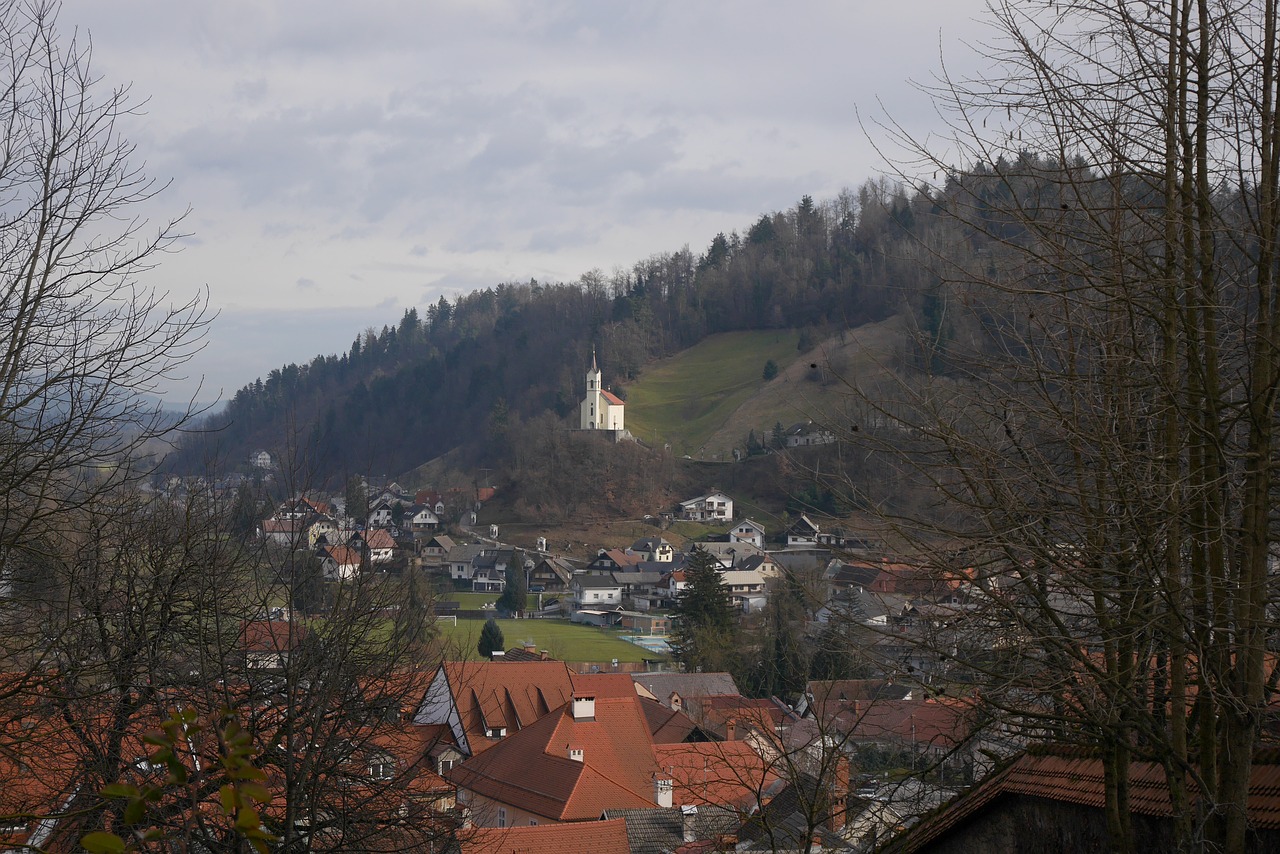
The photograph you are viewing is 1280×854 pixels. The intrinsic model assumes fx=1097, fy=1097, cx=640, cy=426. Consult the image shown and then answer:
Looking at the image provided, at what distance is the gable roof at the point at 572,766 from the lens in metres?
21.7

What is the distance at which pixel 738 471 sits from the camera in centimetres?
9319

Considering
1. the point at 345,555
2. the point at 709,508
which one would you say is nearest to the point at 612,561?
the point at 709,508

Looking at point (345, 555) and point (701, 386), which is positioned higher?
point (701, 386)

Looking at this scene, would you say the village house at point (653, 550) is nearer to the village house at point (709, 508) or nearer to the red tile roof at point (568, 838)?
the village house at point (709, 508)

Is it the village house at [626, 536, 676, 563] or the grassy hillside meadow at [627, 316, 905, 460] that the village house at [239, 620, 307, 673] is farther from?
the grassy hillside meadow at [627, 316, 905, 460]

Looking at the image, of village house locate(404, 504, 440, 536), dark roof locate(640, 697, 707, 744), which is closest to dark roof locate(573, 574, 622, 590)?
village house locate(404, 504, 440, 536)

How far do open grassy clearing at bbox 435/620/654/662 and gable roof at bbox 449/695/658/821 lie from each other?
19.6m

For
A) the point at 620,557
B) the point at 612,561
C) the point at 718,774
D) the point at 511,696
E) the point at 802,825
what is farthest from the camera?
the point at 620,557

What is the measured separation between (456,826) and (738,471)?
84331 mm

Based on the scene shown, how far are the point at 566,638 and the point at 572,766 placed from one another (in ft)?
110

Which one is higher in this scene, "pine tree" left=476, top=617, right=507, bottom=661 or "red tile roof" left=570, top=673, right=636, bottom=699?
"red tile roof" left=570, top=673, right=636, bottom=699

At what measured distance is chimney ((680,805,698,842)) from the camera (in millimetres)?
16812

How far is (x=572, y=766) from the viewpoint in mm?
22766

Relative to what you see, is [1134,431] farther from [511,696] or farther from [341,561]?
[511,696]
